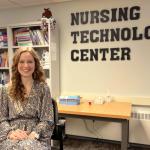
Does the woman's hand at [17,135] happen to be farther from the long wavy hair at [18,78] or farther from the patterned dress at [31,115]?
the long wavy hair at [18,78]

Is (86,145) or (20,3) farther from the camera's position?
(20,3)

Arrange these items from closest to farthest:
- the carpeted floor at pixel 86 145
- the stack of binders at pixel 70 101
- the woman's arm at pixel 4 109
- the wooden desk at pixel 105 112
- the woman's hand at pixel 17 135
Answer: the woman's hand at pixel 17 135, the woman's arm at pixel 4 109, the wooden desk at pixel 105 112, the stack of binders at pixel 70 101, the carpeted floor at pixel 86 145

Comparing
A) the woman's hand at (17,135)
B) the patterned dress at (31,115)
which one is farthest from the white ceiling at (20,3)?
the woman's hand at (17,135)

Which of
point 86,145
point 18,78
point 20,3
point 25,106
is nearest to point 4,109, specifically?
point 25,106

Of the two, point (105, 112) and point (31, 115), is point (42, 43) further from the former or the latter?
point (31, 115)

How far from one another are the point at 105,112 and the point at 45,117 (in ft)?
2.77

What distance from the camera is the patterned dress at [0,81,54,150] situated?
193 cm

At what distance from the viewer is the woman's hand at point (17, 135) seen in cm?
183

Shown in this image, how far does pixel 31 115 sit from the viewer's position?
1.96 m

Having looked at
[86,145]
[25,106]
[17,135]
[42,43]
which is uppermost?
[42,43]

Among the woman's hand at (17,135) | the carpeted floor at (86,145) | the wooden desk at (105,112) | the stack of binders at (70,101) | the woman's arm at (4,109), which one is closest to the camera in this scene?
the woman's hand at (17,135)

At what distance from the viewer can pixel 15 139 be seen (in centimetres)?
183

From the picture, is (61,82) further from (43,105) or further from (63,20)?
(43,105)

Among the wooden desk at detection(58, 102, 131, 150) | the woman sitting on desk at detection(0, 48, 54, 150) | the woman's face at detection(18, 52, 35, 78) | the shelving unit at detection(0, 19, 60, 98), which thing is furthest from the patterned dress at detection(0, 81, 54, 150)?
the shelving unit at detection(0, 19, 60, 98)
